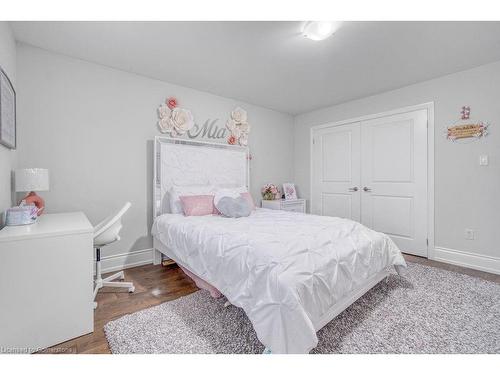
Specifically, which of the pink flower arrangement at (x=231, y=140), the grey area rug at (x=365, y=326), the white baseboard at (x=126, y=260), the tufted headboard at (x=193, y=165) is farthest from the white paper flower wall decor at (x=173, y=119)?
the grey area rug at (x=365, y=326)

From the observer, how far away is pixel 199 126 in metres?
3.51

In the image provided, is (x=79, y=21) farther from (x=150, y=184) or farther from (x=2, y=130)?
(x=150, y=184)

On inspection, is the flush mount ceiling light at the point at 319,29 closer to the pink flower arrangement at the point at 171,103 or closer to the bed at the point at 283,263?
the bed at the point at 283,263

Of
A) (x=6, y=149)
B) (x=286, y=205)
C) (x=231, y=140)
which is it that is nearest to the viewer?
(x=6, y=149)

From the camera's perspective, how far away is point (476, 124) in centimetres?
279

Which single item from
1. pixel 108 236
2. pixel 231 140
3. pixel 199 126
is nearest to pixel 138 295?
pixel 108 236

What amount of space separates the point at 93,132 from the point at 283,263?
2564mm

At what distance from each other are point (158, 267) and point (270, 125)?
3.05 meters

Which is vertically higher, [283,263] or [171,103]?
[171,103]

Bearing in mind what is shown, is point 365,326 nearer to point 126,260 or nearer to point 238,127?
point 126,260

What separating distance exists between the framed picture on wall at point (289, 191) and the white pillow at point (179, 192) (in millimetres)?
1771

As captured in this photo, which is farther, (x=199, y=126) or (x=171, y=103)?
(x=199, y=126)

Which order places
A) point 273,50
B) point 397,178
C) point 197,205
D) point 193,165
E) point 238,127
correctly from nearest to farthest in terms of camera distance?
point 273,50 < point 197,205 < point 193,165 < point 397,178 < point 238,127

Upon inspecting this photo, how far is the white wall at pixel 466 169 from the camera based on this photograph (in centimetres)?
270
